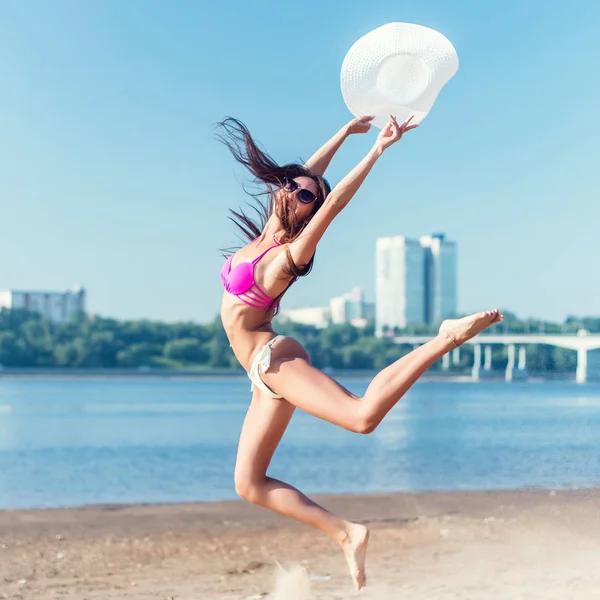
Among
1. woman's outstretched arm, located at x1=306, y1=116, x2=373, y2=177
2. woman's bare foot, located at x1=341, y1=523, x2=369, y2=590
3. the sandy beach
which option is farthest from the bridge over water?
woman's bare foot, located at x1=341, y1=523, x2=369, y2=590

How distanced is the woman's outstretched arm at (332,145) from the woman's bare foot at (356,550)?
178 centimetres

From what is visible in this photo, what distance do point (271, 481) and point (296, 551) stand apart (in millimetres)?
4283

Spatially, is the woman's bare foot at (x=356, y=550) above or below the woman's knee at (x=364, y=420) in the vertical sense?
below

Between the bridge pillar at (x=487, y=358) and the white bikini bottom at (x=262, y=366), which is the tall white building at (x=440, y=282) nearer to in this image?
the bridge pillar at (x=487, y=358)

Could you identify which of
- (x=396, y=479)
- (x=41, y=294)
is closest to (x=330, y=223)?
(x=396, y=479)

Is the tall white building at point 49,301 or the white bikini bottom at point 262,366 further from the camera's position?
the tall white building at point 49,301

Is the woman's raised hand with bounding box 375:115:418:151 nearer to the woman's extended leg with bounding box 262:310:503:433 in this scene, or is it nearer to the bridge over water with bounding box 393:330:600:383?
the woman's extended leg with bounding box 262:310:503:433

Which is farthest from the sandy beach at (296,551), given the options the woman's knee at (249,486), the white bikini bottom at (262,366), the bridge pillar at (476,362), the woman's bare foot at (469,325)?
the bridge pillar at (476,362)

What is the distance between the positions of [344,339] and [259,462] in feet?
284

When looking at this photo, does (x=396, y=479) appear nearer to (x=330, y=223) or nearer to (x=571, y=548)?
(x=571, y=548)

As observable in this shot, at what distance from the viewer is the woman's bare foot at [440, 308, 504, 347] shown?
4.04 m

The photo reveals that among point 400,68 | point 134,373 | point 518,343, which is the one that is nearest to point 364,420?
point 400,68

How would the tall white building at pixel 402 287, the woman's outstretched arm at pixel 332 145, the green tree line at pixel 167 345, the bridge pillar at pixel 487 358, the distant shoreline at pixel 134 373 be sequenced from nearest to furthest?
the woman's outstretched arm at pixel 332 145 → the distant shoreline at pixel 134 373 → the green tree line at pixel 167 345 → the bridge pillar at pixel 487 358 → the tall white building at pixel 402 287

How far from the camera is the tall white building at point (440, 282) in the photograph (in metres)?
130
